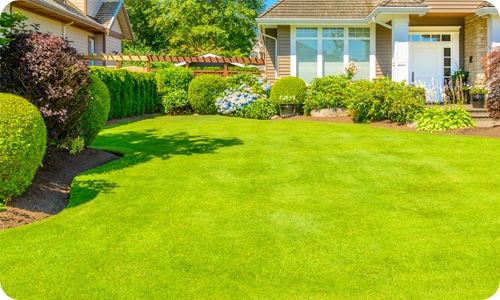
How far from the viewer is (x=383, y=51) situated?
19703 mm

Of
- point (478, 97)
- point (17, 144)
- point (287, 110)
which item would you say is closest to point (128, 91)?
point (287, 110)

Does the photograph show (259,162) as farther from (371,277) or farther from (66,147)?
(371,277)

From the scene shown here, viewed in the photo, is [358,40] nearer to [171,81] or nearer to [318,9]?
[318,9]

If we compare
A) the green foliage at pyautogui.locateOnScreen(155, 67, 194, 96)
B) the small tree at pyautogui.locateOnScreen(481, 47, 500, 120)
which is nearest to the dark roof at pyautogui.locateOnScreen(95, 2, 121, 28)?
the green foliage at pyautogui.locateOnScreen(155, 67, 194, 96)

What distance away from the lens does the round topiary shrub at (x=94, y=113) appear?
912 cm

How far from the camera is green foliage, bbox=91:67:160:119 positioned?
50.6 ft

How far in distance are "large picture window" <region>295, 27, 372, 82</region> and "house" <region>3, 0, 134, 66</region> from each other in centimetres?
947

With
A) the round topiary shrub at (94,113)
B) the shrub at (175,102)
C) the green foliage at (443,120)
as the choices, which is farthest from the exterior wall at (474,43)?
the round topiary shrub at (94,113)

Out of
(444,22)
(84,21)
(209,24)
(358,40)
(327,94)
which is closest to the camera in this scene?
(327,94)

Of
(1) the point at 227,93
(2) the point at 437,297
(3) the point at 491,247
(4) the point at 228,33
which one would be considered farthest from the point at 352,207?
(4) the point at 228,33

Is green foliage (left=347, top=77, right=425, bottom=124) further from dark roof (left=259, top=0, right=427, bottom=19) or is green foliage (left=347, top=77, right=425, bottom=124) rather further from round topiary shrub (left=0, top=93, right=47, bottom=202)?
round topiary shrub (left=0, top=93, right=47, bottom=202)

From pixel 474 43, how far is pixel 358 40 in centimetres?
427

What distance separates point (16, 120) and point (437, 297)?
519 cm

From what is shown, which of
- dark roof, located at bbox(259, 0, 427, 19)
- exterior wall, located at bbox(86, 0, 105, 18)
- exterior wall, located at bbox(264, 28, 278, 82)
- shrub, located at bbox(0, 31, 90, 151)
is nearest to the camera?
shrub, located at bbox(0, 31, 90, 151)
